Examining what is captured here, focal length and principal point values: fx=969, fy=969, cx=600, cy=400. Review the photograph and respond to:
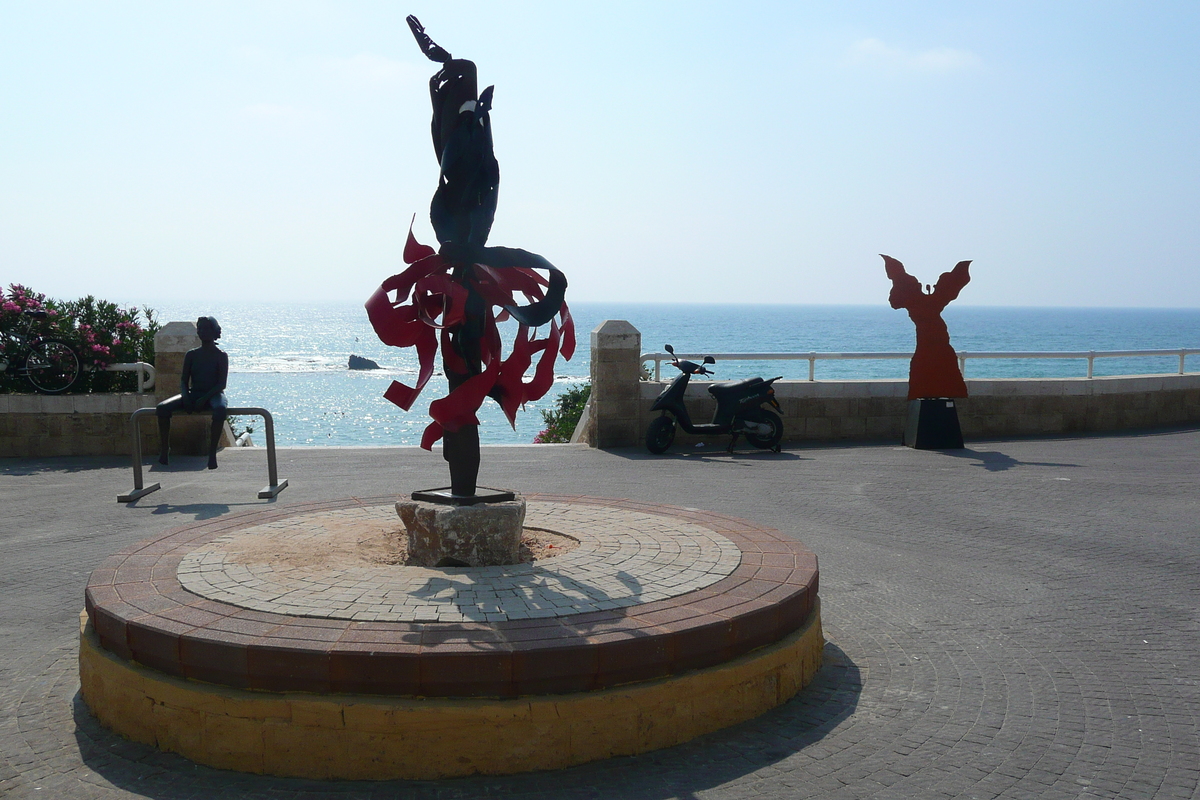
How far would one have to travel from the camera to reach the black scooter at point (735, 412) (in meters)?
13.0

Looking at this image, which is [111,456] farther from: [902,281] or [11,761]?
[902,281]

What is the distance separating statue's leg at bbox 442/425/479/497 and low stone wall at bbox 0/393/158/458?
8.08 m

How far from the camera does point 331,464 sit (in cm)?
1208

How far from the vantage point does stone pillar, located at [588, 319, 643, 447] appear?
522 inches

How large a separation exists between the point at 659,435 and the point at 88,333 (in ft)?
25.6

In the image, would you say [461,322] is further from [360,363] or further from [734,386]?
[360,363]

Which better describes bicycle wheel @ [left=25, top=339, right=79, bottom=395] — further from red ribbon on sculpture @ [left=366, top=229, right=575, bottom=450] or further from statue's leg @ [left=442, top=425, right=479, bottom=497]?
statue's leg @ [left=442, top=425, right=479, bottom=497]

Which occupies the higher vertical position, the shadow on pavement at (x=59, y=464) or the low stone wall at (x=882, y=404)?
the low stone wall at (x=882, y=404)

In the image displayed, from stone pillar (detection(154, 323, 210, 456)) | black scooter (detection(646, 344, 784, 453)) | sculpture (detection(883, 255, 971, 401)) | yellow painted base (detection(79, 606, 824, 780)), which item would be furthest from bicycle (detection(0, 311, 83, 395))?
sculpture (detection(883, 255, 971, 401))

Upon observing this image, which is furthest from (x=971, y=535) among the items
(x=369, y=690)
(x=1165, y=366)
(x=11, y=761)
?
(x=1165, y=366)

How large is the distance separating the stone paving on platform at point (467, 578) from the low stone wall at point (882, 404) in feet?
21.9

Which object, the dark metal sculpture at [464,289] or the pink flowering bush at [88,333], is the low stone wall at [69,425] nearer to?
the pink flowering bush at [88,333]

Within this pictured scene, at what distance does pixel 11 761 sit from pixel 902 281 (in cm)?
1242

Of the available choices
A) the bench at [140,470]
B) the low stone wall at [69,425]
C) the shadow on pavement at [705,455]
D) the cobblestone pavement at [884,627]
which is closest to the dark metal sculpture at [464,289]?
the cobblestone pavement at [884,627]
